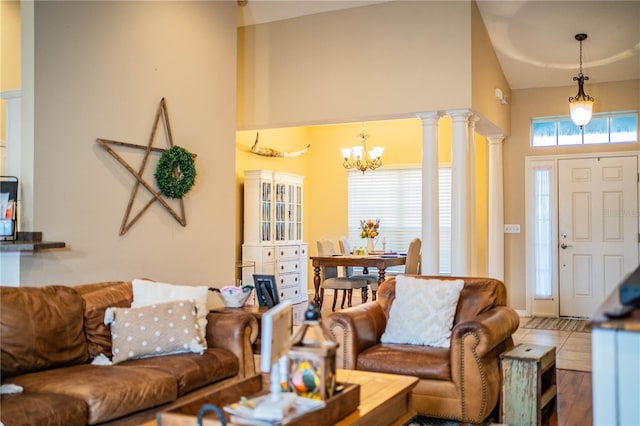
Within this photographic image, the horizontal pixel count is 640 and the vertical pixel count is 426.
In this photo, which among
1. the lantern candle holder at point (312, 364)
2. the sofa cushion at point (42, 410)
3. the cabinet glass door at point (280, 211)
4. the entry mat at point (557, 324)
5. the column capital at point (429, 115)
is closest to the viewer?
the lantern candle holder at point (312, 364)

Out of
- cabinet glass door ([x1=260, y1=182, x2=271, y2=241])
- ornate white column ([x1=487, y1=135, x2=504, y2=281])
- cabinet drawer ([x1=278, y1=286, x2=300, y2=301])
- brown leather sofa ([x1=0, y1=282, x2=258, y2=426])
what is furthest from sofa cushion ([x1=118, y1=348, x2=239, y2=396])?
cabinet drawer ([x1=278, y1=286, x2=300, y2=301])

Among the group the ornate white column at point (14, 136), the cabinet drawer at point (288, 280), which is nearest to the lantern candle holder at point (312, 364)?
the ornate white column at point (14, 136)

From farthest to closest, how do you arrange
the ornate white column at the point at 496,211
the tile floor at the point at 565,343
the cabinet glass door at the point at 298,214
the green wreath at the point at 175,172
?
the cabinet glass door at the point at 298,214 < the ornate white column at the point at 496,211 < the tile floor at the point at 565,343 < the green wreath at the point at 175,172

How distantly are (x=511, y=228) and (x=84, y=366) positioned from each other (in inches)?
239

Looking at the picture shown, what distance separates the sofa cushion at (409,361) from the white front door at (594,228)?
4526mm

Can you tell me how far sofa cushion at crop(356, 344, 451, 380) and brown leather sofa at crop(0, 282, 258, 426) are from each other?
771mm

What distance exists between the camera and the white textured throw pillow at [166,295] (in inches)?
149

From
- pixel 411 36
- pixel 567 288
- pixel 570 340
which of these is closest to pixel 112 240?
pixel 411 36

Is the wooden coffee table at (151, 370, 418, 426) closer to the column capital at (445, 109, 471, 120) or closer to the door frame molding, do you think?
the column capital at (445, 109, 471, 120)

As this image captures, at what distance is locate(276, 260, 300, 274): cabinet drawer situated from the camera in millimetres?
8842

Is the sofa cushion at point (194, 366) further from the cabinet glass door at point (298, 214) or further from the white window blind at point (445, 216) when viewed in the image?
the white window blind at point (445, 216)

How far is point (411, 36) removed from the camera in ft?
20.2

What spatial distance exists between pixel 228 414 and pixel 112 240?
8.19 ft

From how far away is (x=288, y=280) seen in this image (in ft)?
29.7
